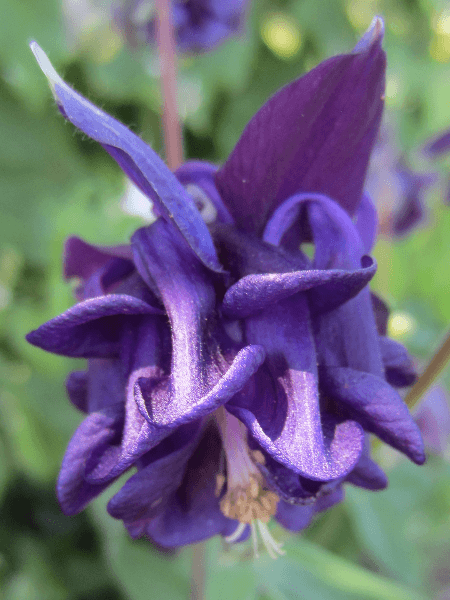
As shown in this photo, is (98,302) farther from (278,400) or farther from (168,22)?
(168,22)

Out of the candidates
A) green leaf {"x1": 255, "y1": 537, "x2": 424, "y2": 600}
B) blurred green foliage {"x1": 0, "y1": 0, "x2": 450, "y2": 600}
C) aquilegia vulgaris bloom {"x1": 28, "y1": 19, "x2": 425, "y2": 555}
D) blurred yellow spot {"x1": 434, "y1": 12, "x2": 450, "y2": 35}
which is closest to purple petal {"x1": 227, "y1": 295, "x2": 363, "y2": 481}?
aquilegia vulgaris bloom {"x1": 28, "y1": 19, "x2": 425, "y2": 555}

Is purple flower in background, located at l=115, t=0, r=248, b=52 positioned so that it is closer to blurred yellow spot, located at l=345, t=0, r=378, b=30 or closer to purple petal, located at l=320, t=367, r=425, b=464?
purple petal, located at l=320, t=367, r=425, b=464

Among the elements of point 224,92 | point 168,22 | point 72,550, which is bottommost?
point 72,550

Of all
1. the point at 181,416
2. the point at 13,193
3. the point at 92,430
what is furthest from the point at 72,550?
the point at 181,416

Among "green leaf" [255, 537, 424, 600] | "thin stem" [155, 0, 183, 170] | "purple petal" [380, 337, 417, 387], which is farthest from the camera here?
"green leaf" [255, 537, 424, 600]

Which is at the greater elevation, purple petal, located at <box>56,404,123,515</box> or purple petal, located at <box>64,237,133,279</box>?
purple petal, located at <box>64,237,133,279</box>

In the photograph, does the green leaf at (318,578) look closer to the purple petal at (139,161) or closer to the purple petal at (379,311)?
the purple petal at (379,311)
